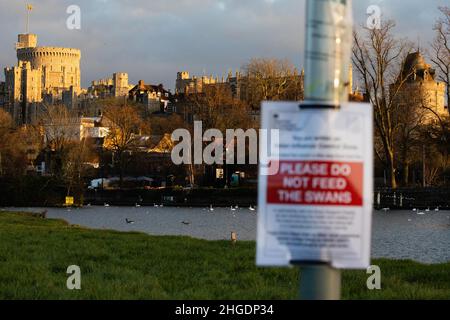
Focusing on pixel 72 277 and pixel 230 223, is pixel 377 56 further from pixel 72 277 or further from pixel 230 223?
pixel 72 277

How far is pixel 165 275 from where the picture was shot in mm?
11766

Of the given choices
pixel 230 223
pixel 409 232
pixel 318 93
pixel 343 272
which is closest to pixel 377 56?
pixel 230 223

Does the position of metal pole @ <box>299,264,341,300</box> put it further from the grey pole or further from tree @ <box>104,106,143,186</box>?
tree @ <box>104,106,143,186</box>

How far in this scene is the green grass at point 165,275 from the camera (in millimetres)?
9531

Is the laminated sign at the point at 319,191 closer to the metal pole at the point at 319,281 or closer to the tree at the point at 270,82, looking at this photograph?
the metal pole at the point at 319,281

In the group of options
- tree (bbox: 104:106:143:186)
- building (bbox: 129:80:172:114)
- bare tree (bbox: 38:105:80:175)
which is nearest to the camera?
bare tree (bbox: 38:105:80:175)

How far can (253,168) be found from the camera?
3196 inches

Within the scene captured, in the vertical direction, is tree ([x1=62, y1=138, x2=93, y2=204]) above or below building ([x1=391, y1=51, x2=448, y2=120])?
below

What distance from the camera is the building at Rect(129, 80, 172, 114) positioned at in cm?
16302

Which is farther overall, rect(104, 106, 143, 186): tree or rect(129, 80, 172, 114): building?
rect(129, 80, 172, 114): building

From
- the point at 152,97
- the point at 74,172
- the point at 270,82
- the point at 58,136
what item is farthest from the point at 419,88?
the point at 152,97

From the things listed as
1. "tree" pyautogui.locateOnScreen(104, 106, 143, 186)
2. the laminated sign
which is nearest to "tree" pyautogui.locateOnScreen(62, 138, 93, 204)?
"tree" pyautogui.locateOnScreen(104, 106, 143, 186)

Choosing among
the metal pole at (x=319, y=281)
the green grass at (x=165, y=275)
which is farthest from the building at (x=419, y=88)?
the metal pole at (x=319, y=281)
